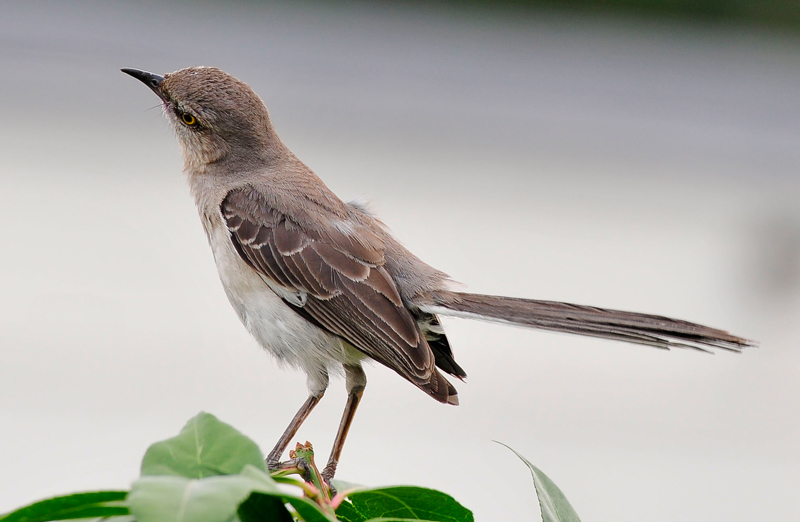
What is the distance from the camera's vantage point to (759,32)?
6.38m

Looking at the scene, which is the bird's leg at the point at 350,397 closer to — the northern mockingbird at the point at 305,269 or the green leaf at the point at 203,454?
the northern mockingbird at the point at 305,269

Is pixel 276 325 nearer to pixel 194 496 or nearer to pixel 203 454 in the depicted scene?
pixel 203 454

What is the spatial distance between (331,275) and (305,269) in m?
0.08

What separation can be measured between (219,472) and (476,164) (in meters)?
5.57

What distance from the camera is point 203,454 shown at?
2.64 feet

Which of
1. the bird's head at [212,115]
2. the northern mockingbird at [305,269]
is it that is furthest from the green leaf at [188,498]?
the bird's head at [212,115]

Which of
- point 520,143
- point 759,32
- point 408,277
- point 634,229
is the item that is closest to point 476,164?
point 520,143

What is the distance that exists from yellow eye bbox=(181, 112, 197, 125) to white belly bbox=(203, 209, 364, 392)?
40 centimetres

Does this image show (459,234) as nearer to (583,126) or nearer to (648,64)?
(583,126)

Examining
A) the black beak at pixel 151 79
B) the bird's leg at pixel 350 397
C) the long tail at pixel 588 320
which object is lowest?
the bird's leg at pixel 350 397

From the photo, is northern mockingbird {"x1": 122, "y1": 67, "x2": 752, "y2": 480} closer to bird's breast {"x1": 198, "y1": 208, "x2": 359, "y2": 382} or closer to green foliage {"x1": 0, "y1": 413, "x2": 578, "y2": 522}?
bird's breast {"x1": 198, "y1": 208, "x2": 359, "y2": 382}

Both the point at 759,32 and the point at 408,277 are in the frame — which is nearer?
the point at 408,277

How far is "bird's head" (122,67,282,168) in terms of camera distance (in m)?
2.32

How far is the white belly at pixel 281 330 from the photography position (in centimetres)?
220
